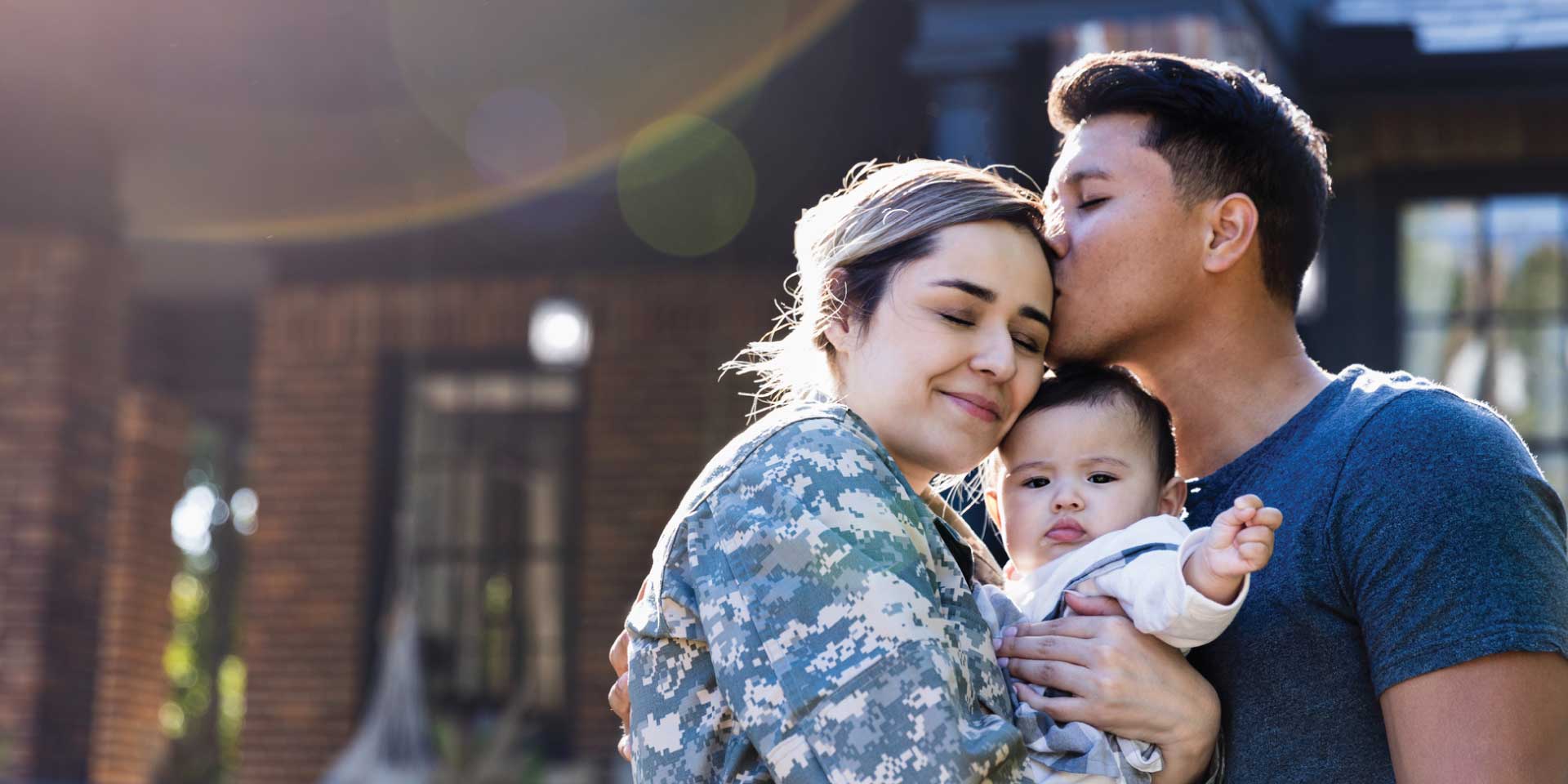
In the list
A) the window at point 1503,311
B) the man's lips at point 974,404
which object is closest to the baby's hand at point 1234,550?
the man's lips at point 974,404

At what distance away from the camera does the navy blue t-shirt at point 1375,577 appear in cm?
183

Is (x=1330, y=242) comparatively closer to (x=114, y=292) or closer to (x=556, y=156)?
(x=556, y=156)

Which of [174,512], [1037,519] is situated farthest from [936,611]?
[174,512]

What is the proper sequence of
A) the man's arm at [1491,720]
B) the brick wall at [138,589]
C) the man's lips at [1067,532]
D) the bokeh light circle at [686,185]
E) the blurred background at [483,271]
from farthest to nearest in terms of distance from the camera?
1. the brick wall at [138,589]
2. the bokeh light circle at [686,185]
3. the blurred background at [483,271]
4. the man's lips at [1067,532]
5. the man's arm at [1491,720]

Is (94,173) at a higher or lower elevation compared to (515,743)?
higher

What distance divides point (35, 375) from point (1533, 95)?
639cm

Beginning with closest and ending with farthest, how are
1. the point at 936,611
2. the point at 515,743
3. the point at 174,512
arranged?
the point at 936,611 → the point at 515,743 → the point at 174,512

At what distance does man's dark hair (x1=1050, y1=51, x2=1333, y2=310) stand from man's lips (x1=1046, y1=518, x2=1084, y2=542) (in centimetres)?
52

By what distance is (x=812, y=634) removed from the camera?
1691 mm

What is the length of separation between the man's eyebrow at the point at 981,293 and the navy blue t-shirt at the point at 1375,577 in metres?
0.39

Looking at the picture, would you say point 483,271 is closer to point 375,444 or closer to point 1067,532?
point 375,444

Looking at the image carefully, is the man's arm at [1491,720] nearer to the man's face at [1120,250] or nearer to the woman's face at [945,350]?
the woman's face at [945,350]

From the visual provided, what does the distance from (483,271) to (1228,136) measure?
6.17 meters

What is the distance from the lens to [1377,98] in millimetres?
5926
